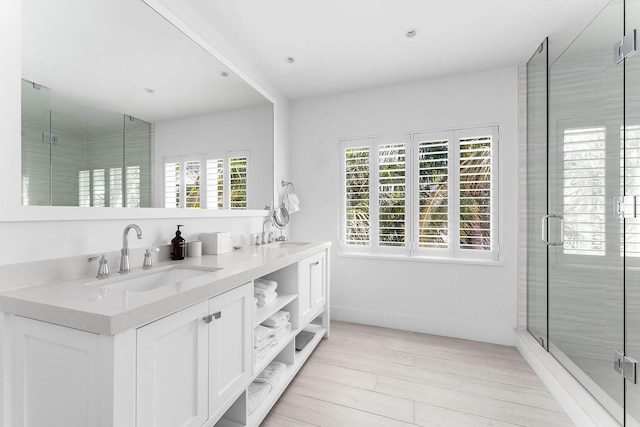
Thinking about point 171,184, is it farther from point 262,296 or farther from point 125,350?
point 125,350

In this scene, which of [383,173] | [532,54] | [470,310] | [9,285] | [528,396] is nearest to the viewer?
[9,285]

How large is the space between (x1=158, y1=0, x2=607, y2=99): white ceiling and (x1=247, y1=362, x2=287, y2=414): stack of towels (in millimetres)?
2210

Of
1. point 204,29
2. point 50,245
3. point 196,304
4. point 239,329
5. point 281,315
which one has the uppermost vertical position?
point 204,29

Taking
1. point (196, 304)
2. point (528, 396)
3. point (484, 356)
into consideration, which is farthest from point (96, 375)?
point (484, 356)

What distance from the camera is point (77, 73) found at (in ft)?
4.01

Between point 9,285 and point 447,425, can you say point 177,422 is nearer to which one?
point 9,285

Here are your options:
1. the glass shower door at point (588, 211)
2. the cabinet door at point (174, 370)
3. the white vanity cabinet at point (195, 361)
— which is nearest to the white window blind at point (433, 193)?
the glass shower door at point (588, 211)

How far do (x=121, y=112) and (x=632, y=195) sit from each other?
2.57m

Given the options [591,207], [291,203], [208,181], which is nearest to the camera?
[591,207]

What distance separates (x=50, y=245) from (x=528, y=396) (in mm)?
2691

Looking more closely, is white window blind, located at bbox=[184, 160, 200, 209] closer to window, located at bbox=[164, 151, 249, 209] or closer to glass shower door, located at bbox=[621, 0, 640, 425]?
window, located at bbox=[164, 151, 249, 209]

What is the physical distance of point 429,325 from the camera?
273cm

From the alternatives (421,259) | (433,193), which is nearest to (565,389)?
(421,259)

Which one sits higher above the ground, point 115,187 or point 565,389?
point 115,187
